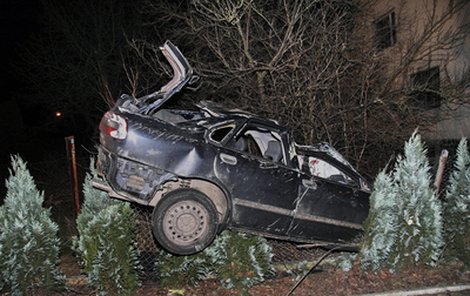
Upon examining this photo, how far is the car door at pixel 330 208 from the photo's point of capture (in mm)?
5496

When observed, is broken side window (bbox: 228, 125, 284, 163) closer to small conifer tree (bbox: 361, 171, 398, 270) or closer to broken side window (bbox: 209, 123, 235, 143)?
broken side window (bbox: 209, 123, 235, 143)

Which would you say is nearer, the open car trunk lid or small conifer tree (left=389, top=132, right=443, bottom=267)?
the open car trunk lid

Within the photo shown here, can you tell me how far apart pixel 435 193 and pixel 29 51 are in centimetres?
1895

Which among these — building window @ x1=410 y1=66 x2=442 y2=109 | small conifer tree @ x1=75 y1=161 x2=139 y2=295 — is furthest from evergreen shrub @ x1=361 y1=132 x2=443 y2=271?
building window @ x1=410 y1=66 x2=442 y2=109

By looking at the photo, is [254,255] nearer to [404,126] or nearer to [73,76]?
[404,126]

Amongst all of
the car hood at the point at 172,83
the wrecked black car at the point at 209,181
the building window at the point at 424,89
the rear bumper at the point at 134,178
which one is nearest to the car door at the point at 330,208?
the wrecked black car at the point at 209,181

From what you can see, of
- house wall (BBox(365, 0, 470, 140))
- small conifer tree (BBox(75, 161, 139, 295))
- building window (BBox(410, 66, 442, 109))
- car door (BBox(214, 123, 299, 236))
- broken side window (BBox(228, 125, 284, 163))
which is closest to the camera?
small conifer tree (BBox(75, 161, 139, 295))

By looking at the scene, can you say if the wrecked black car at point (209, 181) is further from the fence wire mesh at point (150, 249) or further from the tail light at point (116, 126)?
the fence wire mesh at point (150, 249)

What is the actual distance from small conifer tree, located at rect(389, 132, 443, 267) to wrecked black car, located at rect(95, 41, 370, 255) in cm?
50

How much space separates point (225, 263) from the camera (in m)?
5.29

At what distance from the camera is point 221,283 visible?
5.34m

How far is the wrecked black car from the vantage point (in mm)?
4969

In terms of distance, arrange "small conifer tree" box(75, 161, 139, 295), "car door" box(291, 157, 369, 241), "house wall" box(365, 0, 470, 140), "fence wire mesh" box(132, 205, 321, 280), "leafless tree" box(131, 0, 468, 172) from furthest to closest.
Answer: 1. "house wall" box(365, 0, 470, 140)
2. "leafless tree" box(131, 0, 468, 172)
3. "fence wire mesh" box(132, 205, 321, 280)
4. "car door" box(291, 157, 369, 241)
5. "small conifer tree" box(75, 161, 139, 295)

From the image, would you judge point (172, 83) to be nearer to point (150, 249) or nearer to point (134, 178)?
point (134, 178)
